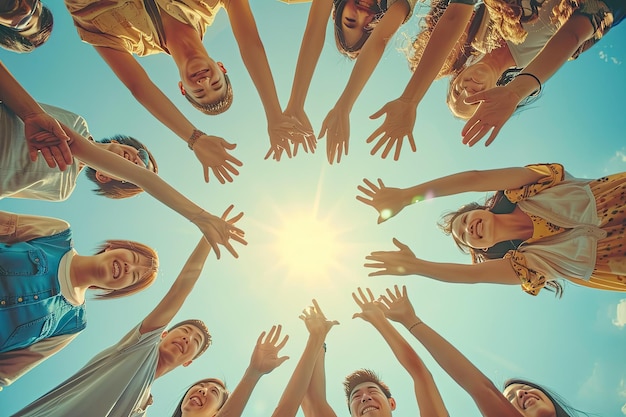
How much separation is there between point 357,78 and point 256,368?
3.17 m

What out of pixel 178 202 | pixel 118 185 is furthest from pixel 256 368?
pixel 118 185

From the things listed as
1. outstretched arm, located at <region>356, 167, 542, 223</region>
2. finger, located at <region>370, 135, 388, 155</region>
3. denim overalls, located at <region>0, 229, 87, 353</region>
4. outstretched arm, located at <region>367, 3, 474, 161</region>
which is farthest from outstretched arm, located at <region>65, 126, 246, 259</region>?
outstretched arm, located at <region>356, 167, 542, 223</region>

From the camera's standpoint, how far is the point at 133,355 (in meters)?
3.68

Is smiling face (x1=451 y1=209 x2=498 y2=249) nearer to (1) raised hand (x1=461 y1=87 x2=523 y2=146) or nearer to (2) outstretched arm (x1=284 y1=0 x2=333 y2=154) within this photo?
(1) raised hand (x1=461 y1=87 x2=523 y2=146)

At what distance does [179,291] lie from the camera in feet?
13.9

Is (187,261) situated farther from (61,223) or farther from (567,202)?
(567,202)

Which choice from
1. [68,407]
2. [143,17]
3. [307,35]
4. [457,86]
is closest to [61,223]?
[68,407]

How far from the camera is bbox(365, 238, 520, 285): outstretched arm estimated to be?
3.97m

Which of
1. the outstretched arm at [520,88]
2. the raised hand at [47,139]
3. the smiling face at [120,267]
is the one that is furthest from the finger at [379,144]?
the smiling face at [120,267]

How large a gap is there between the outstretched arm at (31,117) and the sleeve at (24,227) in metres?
1.07

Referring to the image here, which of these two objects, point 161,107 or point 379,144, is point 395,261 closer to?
point 379,144

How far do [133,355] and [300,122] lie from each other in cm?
291

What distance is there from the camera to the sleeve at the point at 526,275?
12.3ft

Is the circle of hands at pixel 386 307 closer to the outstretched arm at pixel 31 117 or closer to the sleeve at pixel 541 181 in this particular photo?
the sleeve at pixel 541 181
